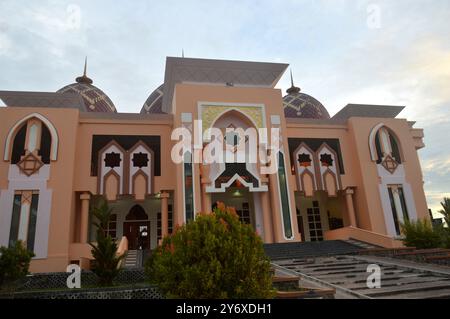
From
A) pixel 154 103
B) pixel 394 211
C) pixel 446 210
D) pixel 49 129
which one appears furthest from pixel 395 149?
pixel 49 129

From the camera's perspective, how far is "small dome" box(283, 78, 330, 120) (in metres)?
21.4

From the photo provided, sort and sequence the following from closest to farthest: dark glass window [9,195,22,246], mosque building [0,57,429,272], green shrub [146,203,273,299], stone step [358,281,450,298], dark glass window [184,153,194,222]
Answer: green shrub [146,203,273,299] → stone step [358,281,450,298] → dark glass window [9,195,22,246] → mosque building [0,57,429,272] → dark glass window [184,153,194,222]

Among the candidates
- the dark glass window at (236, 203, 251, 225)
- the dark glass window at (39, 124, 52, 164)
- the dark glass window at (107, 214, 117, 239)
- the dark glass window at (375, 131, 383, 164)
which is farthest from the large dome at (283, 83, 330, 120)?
the dark glass window at (39, 124, 52, 164)

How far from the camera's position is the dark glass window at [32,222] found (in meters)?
12.2

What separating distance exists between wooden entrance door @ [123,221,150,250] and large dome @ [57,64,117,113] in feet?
25.2

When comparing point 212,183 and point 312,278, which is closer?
point 312,278

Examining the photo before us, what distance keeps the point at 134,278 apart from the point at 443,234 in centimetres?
940

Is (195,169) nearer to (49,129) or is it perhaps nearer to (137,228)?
(137,228)

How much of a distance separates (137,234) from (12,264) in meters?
7.77

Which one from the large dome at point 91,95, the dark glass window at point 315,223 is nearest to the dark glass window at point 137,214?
the large dome at point 91,95

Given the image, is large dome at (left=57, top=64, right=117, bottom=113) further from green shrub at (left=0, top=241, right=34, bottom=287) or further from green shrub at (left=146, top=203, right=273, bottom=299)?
green shrub at (left=146, top=203, right=273, bottom=299)

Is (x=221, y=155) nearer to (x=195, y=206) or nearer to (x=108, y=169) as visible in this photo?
(x=195, y=206)

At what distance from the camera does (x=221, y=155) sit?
546 inches
